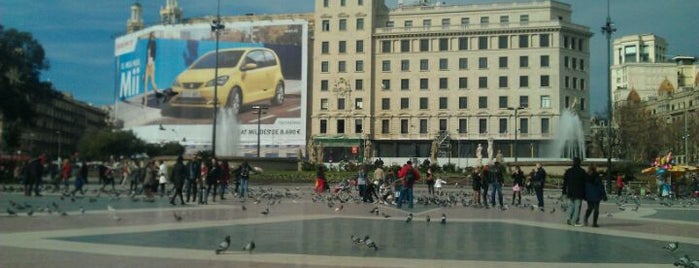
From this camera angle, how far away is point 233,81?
3917 inches

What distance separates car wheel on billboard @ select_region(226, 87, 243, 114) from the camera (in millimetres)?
99125

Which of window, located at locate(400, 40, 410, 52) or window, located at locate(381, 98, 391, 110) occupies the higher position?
window, located at locate(400, 40, 410, 52)

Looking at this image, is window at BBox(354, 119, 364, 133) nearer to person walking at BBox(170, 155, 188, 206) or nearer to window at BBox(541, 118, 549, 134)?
window at BBox(541, 118, 549, 134)

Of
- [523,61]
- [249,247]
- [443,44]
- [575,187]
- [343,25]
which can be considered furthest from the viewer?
[343,25]

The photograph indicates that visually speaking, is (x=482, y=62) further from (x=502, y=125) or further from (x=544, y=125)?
(x=544, y=125)

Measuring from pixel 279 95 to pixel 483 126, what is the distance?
92.9ft

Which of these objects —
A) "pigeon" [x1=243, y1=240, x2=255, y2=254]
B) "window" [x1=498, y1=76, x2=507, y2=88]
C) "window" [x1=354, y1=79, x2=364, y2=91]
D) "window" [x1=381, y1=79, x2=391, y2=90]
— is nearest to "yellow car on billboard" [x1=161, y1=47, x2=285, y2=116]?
"window" [x1=354, y1=79, x2=364, y2=91]

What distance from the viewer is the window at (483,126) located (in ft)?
298

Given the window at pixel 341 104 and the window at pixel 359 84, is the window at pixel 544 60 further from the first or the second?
the window at pixel 341 104

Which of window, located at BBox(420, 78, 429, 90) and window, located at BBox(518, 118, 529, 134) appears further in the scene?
window, located at BBox(420, 78, 429, 90)

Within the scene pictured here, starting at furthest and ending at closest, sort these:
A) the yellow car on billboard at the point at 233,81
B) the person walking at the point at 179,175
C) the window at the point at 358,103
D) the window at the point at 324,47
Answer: the yellow car on billboard at the point at 233,81 < the window at the point at 324,47 < the window at the point at 358,103 < the person walking at the point at 179,175

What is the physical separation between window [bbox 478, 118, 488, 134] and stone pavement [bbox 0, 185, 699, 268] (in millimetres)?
71290

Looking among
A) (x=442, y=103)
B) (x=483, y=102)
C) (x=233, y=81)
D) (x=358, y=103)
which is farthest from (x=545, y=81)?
(x=233, y=81)

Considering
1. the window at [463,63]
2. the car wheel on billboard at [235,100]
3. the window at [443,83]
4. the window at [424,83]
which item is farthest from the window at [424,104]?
the car wheel on billboard at [235,100]
